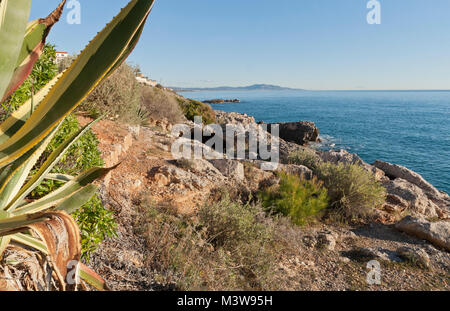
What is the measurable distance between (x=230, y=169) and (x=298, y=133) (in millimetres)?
19216

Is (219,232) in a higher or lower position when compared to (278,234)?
higher

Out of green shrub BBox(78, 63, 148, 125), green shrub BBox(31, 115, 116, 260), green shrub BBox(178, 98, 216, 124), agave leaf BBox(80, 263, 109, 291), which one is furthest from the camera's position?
green shrub BBox(178, 98, 216, 124)

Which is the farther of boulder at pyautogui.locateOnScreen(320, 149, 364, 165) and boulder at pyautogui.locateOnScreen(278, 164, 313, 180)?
boulder at pyautogui.locateOnScreen(320, 149, 364, 165)

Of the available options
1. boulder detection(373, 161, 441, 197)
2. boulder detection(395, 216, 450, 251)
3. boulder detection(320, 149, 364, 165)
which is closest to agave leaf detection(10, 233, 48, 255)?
boulder detection(395, 216, 450, 251)

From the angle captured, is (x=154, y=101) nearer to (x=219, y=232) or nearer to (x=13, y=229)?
(x=219, y=232)

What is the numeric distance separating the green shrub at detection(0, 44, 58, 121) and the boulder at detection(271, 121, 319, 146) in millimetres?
22271

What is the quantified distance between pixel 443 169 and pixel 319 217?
20066 millimetres

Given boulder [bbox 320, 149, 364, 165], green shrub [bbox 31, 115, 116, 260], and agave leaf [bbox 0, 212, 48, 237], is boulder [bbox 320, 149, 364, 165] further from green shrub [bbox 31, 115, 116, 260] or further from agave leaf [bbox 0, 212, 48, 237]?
agave leaf [bbox 0, 212, 48, 237]

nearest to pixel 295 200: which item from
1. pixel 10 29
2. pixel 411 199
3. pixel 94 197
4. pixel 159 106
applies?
A: pixel 94 197

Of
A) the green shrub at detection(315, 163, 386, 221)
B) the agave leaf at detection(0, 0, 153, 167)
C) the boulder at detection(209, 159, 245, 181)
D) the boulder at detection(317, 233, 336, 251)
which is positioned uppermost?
the agave leaf at detection(0, 0, 153, 167)

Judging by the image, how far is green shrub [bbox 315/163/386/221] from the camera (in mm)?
6448

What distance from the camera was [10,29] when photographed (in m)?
1.11
